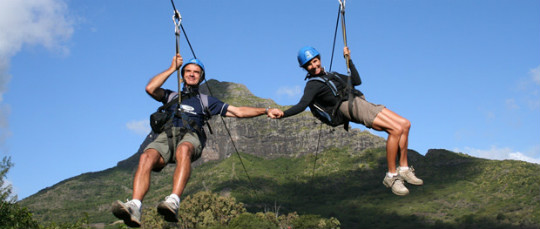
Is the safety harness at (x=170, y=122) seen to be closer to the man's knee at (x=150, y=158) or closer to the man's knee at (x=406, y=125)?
the man's knee at (x=150, y=158)

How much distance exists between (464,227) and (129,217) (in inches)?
→ 5040

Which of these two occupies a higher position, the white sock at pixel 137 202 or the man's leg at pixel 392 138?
the man's leg at pixel 392 138

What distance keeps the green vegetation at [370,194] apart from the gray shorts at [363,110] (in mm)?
92882

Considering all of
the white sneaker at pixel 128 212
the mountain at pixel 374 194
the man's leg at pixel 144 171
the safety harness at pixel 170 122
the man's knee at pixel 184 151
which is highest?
the mountain at pixel 374 194

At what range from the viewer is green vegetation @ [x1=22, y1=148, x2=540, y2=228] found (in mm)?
133000

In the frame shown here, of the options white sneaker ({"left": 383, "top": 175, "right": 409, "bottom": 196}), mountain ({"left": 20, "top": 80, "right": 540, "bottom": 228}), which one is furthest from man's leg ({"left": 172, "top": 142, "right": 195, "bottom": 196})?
mountain ({"left": 20, "top": 80, "right": 540, "bottom": 228})

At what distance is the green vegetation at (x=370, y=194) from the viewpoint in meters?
133

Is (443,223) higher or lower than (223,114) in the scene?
higher

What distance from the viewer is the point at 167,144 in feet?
29.6

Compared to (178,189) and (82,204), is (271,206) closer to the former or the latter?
(82,204)

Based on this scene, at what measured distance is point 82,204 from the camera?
616ft

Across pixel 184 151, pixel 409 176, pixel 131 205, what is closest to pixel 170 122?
pixel 184 151

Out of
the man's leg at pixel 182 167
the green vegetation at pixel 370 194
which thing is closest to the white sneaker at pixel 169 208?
the man's leg at pixel 182 167

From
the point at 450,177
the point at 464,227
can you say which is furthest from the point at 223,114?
the point at 450,177
